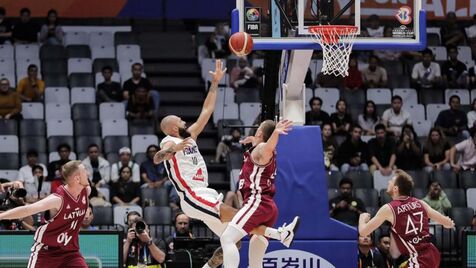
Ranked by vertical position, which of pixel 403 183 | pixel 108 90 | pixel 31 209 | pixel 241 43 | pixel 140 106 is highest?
pixel 241 43

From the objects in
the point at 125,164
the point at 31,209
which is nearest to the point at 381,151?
the point at 125,164

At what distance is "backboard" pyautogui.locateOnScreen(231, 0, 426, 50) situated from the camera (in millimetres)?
14477

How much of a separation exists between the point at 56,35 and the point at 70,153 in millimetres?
4163

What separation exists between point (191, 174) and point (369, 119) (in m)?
8.74

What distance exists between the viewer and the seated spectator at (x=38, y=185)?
1847cm

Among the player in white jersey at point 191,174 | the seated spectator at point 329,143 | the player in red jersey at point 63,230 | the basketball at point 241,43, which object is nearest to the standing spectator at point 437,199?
the seated spectator at point 329,143

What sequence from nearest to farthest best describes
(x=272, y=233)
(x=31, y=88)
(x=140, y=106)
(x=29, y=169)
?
(x=272, y=233) < (x=29, y=169) < (x=140, y=106) < (x=31, y=88)

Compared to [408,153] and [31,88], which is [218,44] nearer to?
[31,88]

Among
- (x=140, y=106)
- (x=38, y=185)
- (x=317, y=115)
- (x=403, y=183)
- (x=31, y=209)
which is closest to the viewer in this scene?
(x=31, y=209)

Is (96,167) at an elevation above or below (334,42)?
below

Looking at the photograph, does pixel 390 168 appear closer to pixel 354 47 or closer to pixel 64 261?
pixel 354 47

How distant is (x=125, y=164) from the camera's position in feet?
62.9

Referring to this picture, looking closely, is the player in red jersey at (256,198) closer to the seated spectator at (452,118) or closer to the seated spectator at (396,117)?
the seated spectator at (396,117)

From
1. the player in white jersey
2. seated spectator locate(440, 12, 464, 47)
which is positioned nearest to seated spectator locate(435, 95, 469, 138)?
seated spectator locate(440, 12, 464, 47)
